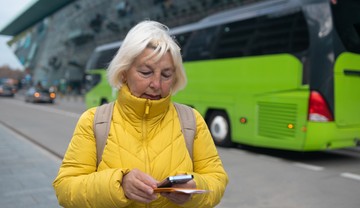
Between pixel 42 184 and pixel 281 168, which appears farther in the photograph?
pixel 281 168

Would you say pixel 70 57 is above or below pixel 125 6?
A: below

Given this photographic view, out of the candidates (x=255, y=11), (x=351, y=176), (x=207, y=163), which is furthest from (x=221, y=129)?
(x=207, y=163)

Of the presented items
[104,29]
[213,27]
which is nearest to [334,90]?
[213,27]

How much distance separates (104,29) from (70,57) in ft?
38.0

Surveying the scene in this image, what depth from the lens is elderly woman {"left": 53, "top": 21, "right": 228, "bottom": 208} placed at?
1729mm

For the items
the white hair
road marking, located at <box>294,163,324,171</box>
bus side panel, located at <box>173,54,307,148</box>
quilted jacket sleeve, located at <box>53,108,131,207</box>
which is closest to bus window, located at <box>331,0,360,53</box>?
bus side panel, located at <box>173,54,307,148</box>

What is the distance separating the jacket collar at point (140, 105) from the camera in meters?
1.74

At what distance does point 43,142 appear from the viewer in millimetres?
9188

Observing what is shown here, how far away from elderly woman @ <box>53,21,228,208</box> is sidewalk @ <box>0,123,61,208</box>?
2.90 m

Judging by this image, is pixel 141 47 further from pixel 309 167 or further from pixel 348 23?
pixel 348 23

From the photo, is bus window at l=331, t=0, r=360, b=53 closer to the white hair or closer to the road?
the road

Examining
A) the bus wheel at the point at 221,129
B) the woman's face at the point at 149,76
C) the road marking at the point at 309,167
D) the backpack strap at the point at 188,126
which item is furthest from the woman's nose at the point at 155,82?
the bus wheel at the point at 221,129

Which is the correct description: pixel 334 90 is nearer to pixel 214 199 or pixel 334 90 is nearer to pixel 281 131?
pixel 281 131

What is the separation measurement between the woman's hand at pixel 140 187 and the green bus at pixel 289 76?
19.7ft
